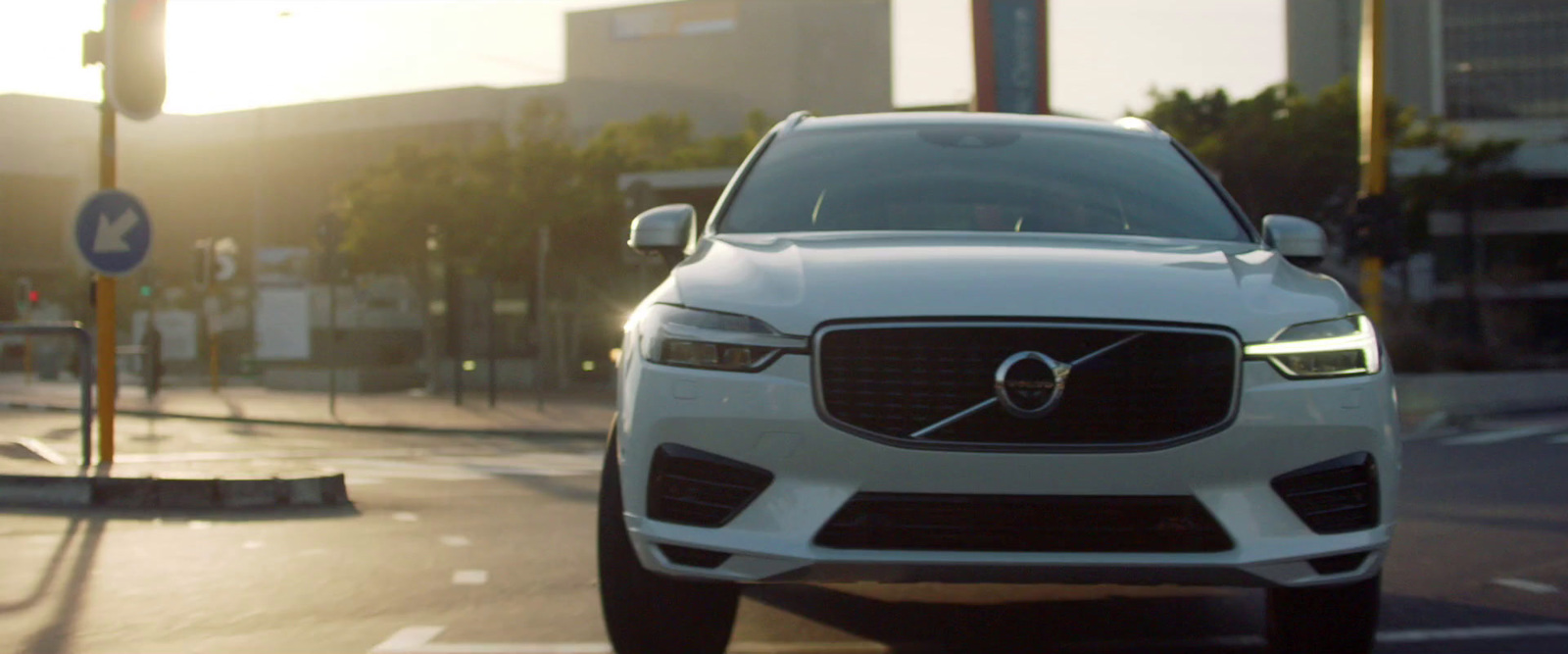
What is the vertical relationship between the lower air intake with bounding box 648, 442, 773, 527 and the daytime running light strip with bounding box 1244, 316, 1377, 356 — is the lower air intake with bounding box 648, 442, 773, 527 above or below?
below

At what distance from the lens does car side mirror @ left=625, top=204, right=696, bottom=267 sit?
15.7 ft

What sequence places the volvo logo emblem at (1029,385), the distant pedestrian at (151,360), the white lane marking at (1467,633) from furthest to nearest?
the distant pedestrian at (151,360)
the white lane marking at (1467,633)
the volvo logo emblem at (1029,385)

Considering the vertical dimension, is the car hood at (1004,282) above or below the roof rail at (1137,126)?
below

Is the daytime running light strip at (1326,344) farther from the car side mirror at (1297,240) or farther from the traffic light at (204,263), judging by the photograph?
the traffic light at (204,263)

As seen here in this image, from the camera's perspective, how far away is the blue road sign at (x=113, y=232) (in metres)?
10.6

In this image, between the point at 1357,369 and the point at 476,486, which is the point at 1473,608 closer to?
the point at 1357,369

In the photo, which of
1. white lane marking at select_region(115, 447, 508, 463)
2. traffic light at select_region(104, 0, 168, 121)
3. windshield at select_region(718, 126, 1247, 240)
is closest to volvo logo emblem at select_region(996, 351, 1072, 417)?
windshield at select_region(718, 126, 1247, 240)

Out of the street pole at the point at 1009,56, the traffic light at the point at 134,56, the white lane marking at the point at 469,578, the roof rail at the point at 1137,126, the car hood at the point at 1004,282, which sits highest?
the street pole at the point at 1009,56

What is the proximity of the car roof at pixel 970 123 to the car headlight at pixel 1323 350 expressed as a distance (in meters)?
1.73

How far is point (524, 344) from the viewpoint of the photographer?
48094 mm

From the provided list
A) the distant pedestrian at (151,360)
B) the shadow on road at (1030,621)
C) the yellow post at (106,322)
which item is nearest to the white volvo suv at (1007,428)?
the shadow on road at (1030,621)

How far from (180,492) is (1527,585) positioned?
6.82 m

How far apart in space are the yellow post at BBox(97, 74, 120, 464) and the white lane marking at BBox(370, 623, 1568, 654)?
20.5 ft

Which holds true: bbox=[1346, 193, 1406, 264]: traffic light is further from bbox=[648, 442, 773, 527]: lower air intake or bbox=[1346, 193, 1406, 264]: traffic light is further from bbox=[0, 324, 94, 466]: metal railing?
bbox=[648, 442, 773, 527]: lower air intake
